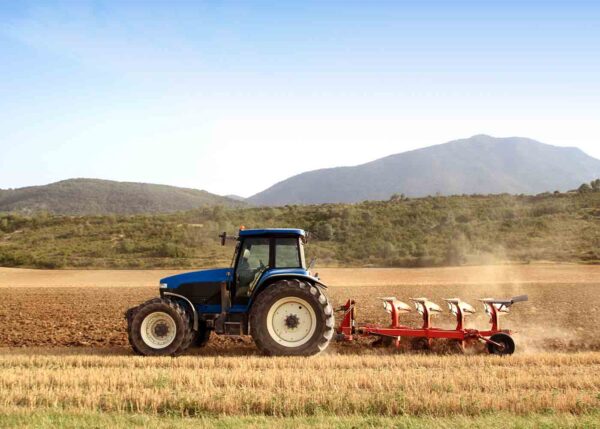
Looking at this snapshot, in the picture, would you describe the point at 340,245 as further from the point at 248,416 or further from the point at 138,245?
the point at 248,416

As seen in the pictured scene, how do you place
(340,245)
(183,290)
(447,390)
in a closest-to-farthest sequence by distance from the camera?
(447,390), (183,290), (340,245)

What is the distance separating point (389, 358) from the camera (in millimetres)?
10406

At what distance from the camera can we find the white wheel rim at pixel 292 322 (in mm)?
10656

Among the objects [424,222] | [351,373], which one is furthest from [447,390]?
[424,222]

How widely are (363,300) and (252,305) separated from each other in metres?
9.10

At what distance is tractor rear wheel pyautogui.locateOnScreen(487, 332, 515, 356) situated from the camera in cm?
1112

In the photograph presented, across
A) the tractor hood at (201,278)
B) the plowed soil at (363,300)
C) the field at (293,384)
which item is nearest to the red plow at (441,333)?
the field at (293,384)

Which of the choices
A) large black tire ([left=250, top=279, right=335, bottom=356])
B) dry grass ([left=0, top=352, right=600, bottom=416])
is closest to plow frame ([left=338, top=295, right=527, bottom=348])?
dry grass ([left=0, top=352, right=600, bottom=416])

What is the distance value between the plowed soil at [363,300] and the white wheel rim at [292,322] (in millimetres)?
1462

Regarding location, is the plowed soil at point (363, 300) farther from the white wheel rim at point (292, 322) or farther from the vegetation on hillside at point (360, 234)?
the vegetation on hillside at point (360, 234)

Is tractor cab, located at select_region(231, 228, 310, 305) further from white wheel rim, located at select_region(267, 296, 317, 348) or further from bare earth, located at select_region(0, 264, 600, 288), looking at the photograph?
bare earth, located at select_region(0, 264, 600, 288)

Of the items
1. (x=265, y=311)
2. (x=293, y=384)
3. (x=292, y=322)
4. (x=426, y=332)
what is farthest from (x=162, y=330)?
(x=426, y=332)

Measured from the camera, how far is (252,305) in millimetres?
10703

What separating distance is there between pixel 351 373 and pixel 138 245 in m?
36.1
